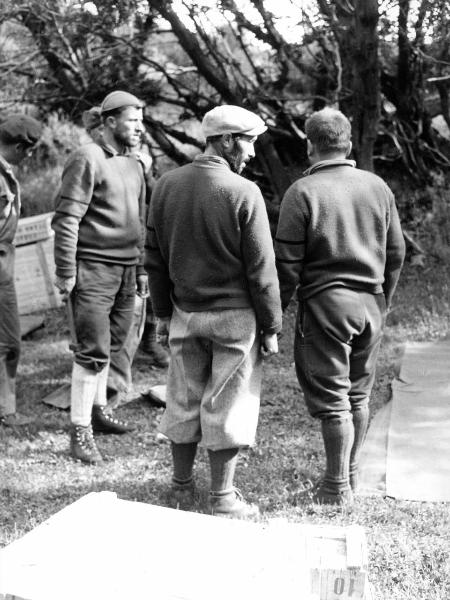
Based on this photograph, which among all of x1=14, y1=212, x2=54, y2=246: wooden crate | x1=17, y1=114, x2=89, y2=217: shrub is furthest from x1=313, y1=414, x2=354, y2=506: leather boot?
x1=17, y1=114, x2=89, y2=217: shrub

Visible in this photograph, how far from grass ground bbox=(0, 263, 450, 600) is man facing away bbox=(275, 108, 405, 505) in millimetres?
343

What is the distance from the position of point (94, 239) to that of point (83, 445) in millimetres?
1249

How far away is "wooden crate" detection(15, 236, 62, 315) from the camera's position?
9.26 m

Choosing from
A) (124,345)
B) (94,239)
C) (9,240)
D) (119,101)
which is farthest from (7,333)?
(119,101)

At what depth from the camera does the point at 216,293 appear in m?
3.94

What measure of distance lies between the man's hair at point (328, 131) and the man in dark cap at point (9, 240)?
222cm

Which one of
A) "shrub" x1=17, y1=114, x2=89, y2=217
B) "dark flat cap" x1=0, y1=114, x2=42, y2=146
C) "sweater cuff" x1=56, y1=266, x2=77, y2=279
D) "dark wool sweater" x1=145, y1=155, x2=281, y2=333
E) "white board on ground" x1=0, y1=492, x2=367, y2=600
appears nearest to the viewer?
"white board on ground" x1=0, y1=492, x2=367, y2=600

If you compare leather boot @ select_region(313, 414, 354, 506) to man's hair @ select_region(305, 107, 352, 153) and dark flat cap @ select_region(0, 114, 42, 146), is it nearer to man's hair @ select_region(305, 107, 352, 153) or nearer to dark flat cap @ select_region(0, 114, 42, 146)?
man's hair @ select_region(305, 107, 352, 153)

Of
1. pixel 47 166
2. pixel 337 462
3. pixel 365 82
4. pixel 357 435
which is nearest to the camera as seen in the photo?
pixel 337 462

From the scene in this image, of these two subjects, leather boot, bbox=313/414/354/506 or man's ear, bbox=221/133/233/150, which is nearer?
man's ear, bbox=221/133/233/150

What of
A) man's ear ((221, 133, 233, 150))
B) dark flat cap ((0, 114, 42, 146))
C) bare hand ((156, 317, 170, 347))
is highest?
man's ear ((221, 133, 233, 150))

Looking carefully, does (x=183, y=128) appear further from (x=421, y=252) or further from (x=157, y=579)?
(x=157, y=579)

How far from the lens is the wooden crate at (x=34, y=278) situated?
30.4ft

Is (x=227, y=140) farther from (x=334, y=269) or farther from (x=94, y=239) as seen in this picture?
(x=94, y=239)
